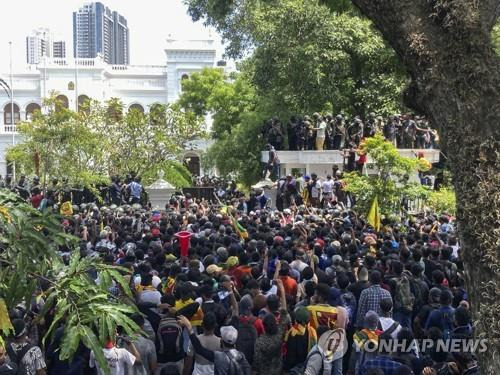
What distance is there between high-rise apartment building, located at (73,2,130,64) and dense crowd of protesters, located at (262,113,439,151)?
136m

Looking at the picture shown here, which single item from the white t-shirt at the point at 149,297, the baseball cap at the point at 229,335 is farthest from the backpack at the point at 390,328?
the white t-shirt at the point at 149,297

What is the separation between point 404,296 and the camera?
8547 millimetres

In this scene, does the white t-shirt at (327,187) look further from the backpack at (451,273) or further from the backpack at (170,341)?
the backpack at (170,341)

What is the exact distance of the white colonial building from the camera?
2031 inches

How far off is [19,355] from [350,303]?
350cm

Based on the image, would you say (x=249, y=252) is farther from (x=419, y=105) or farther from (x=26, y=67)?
(x=26, y=67)

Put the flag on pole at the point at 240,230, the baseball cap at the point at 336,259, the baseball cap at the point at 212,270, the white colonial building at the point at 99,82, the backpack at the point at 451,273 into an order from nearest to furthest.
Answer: the baseball cap at the point at 212,270 < the backpack at the point at 451,273 < the baseball cap at the point at 336,259 < the flag on pole at the point at 240,230 < the white colonial building at the point at 99,82

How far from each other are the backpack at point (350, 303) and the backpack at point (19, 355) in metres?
3.27

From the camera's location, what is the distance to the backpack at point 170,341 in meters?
7.39

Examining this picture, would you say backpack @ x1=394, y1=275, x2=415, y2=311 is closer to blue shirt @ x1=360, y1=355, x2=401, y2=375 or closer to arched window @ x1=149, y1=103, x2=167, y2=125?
blue shirt @ x1=360, y1=355, x2=401, y2=375

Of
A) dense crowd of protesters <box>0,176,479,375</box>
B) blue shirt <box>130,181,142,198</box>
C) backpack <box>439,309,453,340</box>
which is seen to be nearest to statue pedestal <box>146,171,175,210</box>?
blue shirt <box>130,181,142,198</box>

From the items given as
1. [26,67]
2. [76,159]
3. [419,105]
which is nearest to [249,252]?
[419,105]

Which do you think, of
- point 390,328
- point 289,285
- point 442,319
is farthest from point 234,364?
point 289,285

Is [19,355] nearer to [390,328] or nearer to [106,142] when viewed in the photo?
[390,328]
